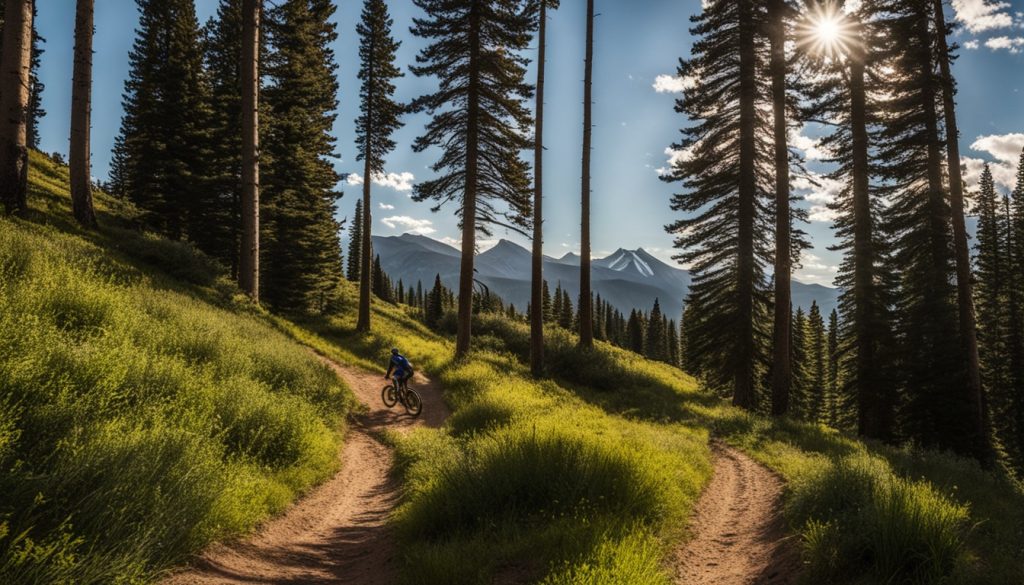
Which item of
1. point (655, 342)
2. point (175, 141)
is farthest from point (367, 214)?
point (655, 342)

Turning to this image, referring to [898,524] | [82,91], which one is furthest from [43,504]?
[82,91]

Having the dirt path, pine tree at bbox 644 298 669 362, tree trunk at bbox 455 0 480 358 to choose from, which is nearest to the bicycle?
A: tree trunk at bbox 455 0 480 358

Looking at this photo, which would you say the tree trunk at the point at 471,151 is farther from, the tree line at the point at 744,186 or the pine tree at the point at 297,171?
the pine tree at the point at 297,171

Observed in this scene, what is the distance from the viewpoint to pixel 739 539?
18.4ft

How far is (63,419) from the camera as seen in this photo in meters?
3.88

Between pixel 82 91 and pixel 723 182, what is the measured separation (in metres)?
22.5

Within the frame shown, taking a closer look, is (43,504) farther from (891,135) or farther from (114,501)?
(891,135)

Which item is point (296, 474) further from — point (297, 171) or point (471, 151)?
point (297, 171)

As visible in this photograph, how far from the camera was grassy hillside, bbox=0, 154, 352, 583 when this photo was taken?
315 centimetres

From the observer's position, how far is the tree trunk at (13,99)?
34.1 feet

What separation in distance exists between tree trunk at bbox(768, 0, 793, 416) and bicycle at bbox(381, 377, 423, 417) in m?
11.0

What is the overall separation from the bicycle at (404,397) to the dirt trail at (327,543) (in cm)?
359

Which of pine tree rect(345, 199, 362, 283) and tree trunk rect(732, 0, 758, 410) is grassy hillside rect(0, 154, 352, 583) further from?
pine tree rect(345, 199, 362, 283)

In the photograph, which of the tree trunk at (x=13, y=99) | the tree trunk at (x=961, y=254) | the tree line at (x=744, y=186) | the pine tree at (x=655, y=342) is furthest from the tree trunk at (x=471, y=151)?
the pine tree at (x=655, y=342)
